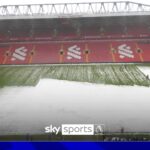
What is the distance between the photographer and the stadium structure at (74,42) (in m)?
30.3

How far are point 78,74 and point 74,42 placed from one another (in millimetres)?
9628

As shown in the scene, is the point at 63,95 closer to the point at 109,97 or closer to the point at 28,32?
the point at 109,97

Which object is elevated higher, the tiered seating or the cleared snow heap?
the tiered seating

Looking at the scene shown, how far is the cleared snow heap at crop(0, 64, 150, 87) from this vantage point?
80.8ft

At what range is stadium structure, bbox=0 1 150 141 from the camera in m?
30.3

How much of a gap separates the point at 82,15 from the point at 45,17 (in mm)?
3782

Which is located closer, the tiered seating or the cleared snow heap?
the cleared snow heap

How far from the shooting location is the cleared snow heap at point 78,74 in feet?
80.8

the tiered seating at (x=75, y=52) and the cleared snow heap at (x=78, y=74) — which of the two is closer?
the cleared snow heap at (x=78, y=74)

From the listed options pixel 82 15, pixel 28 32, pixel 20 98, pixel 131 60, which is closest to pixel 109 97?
pixel 20 98

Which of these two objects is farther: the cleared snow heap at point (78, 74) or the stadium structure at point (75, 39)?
the stadium structure at point (75, 39)

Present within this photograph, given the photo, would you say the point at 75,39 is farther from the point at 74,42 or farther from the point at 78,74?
the point at 78,74

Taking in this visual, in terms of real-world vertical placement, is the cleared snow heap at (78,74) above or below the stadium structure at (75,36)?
below

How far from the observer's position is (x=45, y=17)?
34.9 m
